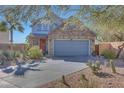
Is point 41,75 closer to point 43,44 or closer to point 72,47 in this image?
point 43,44

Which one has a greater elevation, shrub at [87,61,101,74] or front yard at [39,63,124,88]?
shrub at [87,61,101,74]

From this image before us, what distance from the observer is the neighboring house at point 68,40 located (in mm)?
8523

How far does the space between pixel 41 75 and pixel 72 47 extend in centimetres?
94

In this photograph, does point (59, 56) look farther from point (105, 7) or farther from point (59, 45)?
point (105, 7)

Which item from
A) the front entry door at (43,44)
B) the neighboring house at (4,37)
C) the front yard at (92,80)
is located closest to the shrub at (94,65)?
the front yard at (92,80)

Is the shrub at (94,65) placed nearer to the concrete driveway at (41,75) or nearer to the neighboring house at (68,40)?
the concrete driveway at (41,75)

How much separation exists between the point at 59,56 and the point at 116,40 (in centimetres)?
130

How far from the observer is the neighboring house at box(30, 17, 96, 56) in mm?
8523

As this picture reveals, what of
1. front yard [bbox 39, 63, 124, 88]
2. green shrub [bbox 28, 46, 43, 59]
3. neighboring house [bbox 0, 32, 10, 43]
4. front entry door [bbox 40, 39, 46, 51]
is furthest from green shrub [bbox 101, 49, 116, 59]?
neighboring house [bbox 0, 32, 10, 43]

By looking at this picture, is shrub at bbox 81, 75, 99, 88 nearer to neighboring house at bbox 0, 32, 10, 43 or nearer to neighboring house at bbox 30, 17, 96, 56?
neighboring house at bbox 30, 17, 96, 56

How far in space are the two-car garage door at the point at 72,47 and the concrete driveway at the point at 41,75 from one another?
221 millimetres

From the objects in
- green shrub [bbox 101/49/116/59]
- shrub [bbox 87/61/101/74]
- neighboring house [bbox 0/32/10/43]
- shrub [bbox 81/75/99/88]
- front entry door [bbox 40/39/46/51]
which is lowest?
shrub [bbox 81/75/99/88]

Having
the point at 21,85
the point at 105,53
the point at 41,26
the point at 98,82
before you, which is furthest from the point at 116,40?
the point at 21,85

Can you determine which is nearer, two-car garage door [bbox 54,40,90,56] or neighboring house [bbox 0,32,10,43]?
neighboring house [bbox 0,32,10,43]
